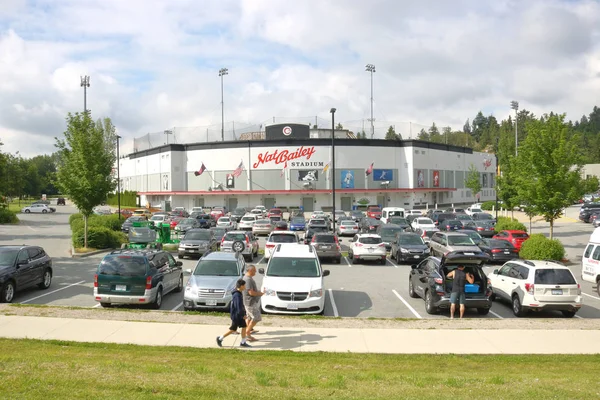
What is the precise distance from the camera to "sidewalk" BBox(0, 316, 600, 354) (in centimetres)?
1098

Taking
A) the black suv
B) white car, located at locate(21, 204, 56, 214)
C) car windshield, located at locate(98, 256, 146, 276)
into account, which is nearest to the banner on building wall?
white car, located at locate(21, 204, 56, 214)

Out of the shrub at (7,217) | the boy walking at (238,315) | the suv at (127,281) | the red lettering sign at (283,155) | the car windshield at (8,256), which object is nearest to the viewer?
the boy walking at (238,315)

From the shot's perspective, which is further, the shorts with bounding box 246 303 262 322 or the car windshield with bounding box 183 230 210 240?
the car windshield with bounding box 183 230 210 240

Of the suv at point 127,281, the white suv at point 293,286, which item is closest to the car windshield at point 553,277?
the white suv at point 293,286

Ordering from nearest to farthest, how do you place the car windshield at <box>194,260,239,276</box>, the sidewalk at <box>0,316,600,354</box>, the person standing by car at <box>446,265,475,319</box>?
the sidewalk at <box>0,316,600,354</box> < the person standing by car at <box>446,265,475,319</box> < the car windshield at <box>194,260,239,276</box>

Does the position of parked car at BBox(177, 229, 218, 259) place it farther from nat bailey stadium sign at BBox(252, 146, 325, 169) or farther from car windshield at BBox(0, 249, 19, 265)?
nat bailey stadium sign at BBox(252, 146, 325, 169)

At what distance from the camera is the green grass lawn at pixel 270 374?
25.0 ft

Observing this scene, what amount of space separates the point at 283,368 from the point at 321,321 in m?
4.14

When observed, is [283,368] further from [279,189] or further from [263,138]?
[263,138]

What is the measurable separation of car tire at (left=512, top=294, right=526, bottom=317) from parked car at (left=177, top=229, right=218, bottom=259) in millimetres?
15704

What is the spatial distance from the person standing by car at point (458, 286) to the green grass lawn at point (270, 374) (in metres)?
3.77

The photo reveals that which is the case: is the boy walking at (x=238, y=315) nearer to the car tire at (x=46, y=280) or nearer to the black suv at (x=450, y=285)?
the black suv at (x=450, y=285)

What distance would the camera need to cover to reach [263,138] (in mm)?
82938

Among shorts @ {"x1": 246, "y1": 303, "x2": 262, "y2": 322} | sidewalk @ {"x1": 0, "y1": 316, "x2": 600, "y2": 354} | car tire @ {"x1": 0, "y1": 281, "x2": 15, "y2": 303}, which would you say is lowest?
sidewalk @ {"x1": 0, "y1": 316, "x2": 600, "y2": 354}
